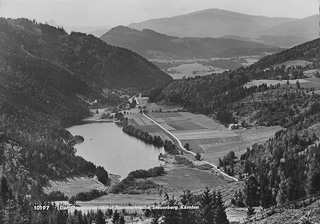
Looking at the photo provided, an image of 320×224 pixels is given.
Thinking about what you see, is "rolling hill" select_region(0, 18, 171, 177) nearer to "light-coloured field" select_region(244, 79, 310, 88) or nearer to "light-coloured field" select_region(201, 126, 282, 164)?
"light-coloured field" select_region(201, 126, 282, 164)

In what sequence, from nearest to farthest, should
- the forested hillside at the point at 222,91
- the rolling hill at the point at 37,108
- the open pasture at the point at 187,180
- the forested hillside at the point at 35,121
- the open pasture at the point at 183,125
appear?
the open pasture at the point at 187,180, the forested hillside at the point at 35,121, the rolling hill at the point at 37,108, the open pasture at the point at 183,125, the forested hillside at the point at 222,91

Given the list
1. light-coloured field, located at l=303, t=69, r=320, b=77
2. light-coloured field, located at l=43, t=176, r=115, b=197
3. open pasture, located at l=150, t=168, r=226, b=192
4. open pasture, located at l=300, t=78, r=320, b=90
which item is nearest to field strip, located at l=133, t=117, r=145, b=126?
open pasture, located at l=300, t=78, r=320, b=90

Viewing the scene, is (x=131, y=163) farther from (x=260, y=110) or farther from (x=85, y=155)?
(x=260, y=110)

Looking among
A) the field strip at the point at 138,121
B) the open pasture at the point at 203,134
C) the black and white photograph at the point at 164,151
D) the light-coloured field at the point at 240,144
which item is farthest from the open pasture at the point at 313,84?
the field strip at the point at 138,121

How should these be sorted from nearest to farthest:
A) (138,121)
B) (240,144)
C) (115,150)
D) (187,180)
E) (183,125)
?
1. (187,180)
2. (240,144)
3. (115,150)
4. (183,125)
5. (138,121)

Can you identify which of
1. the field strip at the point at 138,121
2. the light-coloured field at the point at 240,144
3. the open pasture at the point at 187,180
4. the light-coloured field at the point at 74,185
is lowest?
the open pasture at the point at 187,180

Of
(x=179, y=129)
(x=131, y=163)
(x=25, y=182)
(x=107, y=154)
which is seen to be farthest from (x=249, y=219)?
(x=179, y=129)

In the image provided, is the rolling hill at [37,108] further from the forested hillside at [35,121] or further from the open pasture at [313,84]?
the open pasture at [313,84]

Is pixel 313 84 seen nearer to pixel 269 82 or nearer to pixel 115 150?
pixel 269 82

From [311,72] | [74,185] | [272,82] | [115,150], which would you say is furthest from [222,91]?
[74,185]
